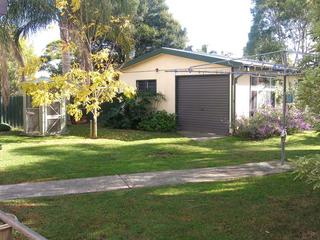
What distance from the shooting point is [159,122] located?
18.8 meters

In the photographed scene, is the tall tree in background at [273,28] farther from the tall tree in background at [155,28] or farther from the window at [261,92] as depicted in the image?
the window at [261,92]

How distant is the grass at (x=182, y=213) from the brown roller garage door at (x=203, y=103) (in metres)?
9.55

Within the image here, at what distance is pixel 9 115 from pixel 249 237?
55.7ft

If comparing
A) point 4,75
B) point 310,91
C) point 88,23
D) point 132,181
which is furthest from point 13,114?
point 310,91

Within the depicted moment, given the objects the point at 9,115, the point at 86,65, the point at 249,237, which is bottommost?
the point at 249,237

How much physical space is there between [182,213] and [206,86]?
12.2 meters

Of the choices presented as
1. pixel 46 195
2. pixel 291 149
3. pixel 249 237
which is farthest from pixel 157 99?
pixel 249 237

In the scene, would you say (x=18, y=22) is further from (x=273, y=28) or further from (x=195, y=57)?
(x=273, y=28)

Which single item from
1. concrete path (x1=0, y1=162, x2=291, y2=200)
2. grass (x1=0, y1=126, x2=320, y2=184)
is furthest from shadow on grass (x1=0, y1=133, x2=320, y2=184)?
concrete path (x1=0, y1=162, x2=291, y2=200)

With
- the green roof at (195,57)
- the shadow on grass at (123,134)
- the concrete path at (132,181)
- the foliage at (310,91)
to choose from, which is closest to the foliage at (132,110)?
the shadow on grass at (123,134)

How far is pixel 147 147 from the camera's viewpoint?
13656 mm

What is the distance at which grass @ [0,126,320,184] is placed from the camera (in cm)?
993

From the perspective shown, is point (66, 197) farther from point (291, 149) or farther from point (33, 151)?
point (291, 149)

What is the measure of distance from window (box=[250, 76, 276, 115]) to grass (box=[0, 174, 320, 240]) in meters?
10.5
